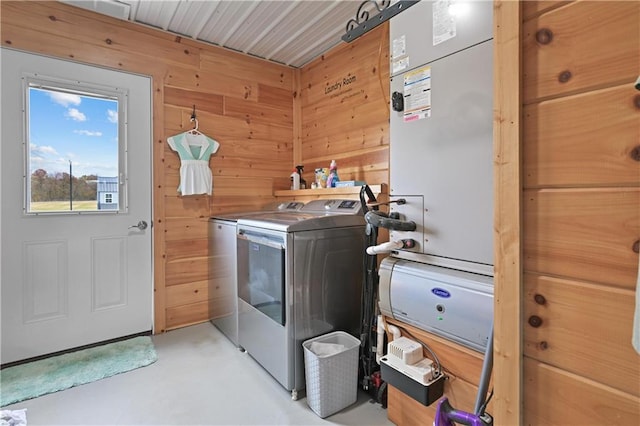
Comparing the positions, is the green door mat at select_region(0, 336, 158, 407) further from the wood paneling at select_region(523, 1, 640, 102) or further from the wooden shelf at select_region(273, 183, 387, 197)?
the wood paneling at select_region(523, 1, 640, 102)

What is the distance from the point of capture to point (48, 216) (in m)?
2.34

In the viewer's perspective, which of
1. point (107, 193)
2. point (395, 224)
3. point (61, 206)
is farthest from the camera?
point (107, 193)

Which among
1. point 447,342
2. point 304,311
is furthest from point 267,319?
point 447,342

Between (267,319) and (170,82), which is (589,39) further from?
(170,82)

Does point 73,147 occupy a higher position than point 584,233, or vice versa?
point 73,147

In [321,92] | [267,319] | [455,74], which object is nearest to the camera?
[455,74]

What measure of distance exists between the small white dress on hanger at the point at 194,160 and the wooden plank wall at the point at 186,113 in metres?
0.08

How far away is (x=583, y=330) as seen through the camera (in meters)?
0.74

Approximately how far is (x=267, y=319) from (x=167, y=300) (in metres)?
1.25

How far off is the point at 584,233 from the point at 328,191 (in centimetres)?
201

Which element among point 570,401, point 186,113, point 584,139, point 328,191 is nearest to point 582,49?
point 584,139

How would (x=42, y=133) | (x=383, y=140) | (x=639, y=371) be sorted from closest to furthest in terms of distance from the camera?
(x=639, y=371) < (x=42, y=133) < (x=383, y=140)

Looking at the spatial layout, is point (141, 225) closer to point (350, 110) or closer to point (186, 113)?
point (186, 113)

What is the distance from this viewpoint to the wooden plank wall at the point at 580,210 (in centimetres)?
68
